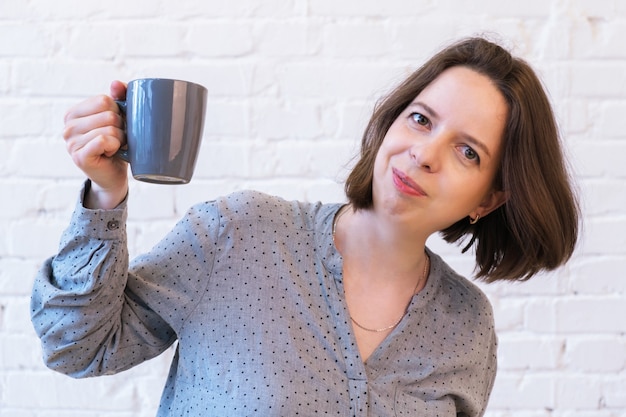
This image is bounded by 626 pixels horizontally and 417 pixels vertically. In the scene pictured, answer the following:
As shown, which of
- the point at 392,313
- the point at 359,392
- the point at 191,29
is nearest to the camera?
the point at 359,392

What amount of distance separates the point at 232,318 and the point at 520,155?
49cm

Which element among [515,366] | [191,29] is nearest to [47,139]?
[191,29]

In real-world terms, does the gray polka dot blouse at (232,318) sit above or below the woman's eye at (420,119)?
below

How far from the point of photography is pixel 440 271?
130 centimetres

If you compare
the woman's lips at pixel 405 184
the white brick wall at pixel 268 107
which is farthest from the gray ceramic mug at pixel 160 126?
the white brick wall at pixel 268 107

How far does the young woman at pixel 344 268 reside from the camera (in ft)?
3.09

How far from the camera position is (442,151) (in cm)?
111

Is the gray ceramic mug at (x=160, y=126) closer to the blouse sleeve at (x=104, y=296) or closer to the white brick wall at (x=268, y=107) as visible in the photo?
the blouse sleeve at (x=104, y=296)

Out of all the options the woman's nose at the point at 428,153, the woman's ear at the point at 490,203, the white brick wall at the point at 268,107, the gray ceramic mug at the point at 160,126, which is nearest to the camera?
the gray ceramic mug at the point at 160,126

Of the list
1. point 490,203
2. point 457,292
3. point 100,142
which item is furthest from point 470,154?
point 100,142

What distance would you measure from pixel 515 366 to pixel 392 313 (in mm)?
543

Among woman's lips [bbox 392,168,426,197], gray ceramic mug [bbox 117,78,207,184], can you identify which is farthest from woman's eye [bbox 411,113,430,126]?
gray ceramic mug [bbox 117,78,207,184]

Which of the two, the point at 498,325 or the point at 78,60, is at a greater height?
the point at 78,60

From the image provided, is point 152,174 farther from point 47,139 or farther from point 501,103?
point 47,139
